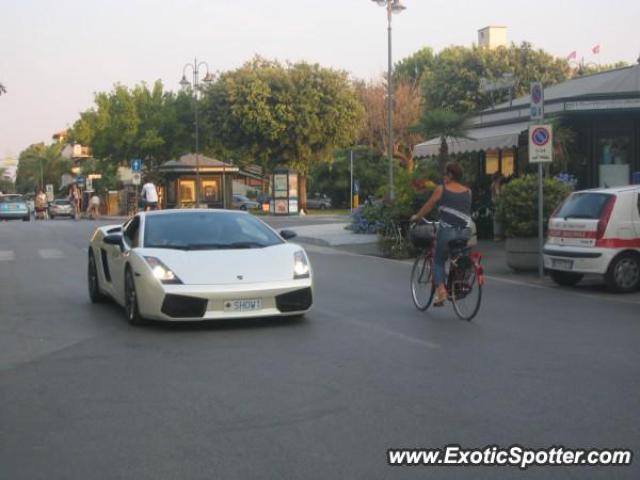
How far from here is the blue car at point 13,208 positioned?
184 ft

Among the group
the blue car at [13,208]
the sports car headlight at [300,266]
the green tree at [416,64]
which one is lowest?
the blue car at [13,208]

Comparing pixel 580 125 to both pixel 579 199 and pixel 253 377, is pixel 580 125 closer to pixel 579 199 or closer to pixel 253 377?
pixel 579 199

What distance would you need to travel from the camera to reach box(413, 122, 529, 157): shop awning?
939 inches

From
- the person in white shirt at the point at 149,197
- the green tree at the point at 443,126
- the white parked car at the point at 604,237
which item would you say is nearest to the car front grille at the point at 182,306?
the white parked car at the point at 604,237

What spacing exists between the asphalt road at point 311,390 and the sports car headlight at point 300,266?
22.2 inches

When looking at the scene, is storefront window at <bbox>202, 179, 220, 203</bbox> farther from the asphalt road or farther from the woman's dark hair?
the woman's dark hair

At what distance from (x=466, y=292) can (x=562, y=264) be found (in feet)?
13.7

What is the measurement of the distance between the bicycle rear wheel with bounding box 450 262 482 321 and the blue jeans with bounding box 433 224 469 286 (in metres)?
0.18

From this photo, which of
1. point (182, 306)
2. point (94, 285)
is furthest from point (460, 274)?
point (94, 285)

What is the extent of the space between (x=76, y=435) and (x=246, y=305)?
14.0 feet

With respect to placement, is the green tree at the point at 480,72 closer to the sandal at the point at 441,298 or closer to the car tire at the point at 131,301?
the sandal at the point at 441,298

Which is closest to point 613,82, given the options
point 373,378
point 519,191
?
point 519,191

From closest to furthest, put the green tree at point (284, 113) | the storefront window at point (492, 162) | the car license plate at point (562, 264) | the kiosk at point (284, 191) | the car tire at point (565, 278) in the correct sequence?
the car license plate at point (562, 264), the car tire at point (565, 278), the storefront window at point (492, 162), the kiosk at point (284, 191), the green tree at point (284, 113)

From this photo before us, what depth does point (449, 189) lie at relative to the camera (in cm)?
1097
